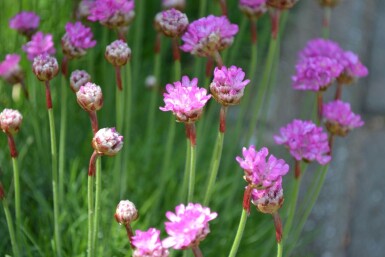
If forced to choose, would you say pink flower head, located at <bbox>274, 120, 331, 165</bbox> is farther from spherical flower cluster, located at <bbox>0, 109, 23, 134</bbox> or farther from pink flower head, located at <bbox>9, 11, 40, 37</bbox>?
pink flower head, located at <bbox>9, 11, 40, 37</bbox>

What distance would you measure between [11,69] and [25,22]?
105mm

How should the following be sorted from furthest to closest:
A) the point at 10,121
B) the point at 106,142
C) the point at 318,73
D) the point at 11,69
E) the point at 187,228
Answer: the point at 11,69, the point at 318,73, the point at 10,121, the point at 106,142, the point at 187,228

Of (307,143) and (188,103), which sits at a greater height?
(188,103)

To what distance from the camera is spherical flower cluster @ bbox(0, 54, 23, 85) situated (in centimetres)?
144

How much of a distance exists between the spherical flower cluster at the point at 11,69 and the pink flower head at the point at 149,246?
0.58 meters

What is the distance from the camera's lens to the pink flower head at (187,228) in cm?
96

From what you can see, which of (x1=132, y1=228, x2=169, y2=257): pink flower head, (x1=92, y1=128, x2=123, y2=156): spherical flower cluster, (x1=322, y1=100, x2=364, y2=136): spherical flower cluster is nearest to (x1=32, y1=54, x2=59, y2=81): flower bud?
(x1=92, y1=128, x2=123, y2=156): spherical flower cluster

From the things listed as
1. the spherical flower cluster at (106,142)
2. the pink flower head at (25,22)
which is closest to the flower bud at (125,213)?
the spherical flower cluster at (106,142)

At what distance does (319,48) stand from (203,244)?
46 cm

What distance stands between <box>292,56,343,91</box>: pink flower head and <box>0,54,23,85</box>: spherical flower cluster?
0.52m

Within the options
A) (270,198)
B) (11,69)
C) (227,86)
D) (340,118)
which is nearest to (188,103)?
(227,86)

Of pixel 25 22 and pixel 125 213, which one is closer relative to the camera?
pixel 125 213

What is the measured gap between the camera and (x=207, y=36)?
126cm

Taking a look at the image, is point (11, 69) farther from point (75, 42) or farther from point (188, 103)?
point (188, 103)
